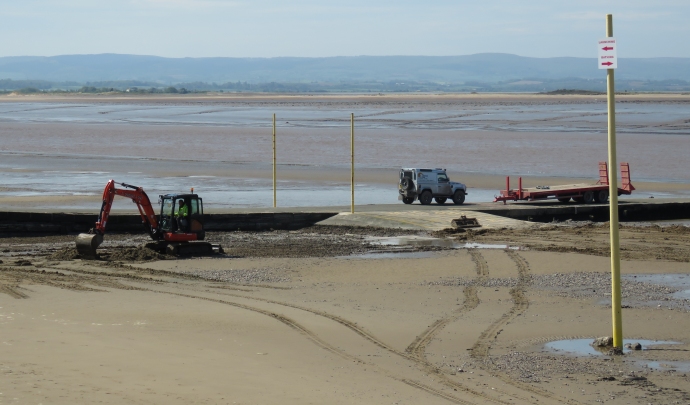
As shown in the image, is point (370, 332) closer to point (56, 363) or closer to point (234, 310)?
point (234, 310)

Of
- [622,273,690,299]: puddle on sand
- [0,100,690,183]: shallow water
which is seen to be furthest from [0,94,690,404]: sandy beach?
[0,100,690,183]: shallow water

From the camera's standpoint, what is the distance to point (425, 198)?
3331cm

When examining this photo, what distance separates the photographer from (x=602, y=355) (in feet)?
42.5

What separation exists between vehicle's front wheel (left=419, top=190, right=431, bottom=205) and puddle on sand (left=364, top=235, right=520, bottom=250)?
271 inches

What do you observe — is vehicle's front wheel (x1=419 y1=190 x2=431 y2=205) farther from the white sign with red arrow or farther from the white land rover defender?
the white sign with red arrow

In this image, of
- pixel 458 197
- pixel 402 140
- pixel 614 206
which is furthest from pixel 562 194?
pixel 402 140

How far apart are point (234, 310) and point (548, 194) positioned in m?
19.5

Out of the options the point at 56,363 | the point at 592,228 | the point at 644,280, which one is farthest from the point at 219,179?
the point at 56,363

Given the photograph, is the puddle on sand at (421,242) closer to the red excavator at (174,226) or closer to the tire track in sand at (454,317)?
the tire track in sand at (454,317)

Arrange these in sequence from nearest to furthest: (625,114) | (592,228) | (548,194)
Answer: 1. (592,228)
2. (548,194)
3. (625,114)

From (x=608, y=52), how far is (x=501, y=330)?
483 centimetres

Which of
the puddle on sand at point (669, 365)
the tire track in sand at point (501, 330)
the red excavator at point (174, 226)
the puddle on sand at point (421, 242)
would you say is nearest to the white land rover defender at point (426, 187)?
the puddle on sand at point (421, 242)

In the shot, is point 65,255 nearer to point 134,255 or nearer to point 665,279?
point 134,255

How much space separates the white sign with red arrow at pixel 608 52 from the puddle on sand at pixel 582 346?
13.1 ft
